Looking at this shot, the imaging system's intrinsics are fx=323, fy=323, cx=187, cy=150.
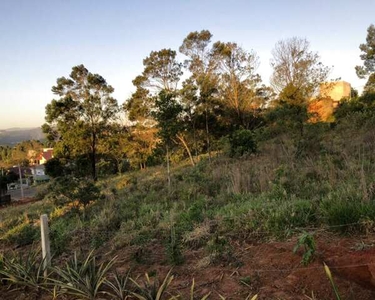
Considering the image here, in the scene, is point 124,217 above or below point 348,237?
below

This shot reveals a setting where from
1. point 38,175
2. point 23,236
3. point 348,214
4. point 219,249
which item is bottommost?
point 38,175

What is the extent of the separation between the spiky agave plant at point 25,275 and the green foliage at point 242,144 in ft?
33.1

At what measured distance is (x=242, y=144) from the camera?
43.4 ft

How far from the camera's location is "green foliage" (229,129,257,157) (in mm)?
12805

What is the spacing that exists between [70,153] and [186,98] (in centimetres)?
965

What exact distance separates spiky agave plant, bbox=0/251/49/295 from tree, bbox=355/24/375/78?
2489 centimetres

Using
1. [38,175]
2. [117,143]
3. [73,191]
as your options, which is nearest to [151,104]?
[117,143]

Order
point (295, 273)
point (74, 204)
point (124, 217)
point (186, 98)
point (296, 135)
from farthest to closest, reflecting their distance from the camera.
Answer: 1. point (186, 98)
2. point (296, 135)
3. point (74, 204)
4. point (124, 217)
5. point (295, 273)

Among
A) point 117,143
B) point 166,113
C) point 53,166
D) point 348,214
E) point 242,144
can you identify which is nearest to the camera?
point 348,214

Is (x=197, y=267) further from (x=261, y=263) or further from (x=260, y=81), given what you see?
(x=260, y=81)

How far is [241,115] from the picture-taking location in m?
22.9

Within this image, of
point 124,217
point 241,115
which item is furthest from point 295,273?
point 241,115

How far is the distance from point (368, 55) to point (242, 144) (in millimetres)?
15325

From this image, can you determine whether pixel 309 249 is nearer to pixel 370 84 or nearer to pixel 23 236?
pixel 23 236
